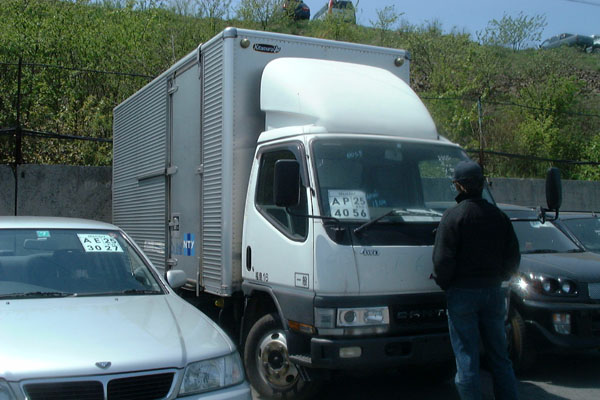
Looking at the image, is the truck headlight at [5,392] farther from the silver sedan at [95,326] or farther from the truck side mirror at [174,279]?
the truck side mirror at [174,279]

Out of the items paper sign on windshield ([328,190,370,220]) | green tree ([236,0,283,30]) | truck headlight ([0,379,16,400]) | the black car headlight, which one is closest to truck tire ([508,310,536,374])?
the black car headlight

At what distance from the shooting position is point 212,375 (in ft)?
12.1

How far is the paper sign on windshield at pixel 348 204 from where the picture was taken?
16.2 feet

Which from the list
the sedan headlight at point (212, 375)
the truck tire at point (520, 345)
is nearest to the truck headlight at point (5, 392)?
the sedan headlight at point (212, 375)

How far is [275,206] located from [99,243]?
58.9 inches

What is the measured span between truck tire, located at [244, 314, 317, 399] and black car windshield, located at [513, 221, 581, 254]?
3661 millimetres

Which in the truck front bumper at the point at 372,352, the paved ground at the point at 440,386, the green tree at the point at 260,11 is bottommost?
the paved ground at the point at 440,386

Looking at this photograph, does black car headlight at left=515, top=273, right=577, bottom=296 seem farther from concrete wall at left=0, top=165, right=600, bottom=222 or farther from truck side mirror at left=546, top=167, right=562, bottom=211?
concrete wall at left=0, top=165, right=600, bottom=222

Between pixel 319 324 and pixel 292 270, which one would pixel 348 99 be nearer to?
pixel 292 270

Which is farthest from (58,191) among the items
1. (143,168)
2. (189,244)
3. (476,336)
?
(476,336)

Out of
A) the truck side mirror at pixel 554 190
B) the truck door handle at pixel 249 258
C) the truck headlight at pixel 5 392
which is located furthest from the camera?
the truck side mirror at pixel 554 190

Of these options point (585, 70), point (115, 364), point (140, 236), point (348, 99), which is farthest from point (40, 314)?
point (585, 70)

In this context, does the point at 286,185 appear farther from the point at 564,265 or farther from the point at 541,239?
the point at 541,239

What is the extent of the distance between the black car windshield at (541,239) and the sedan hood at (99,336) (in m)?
4.82
